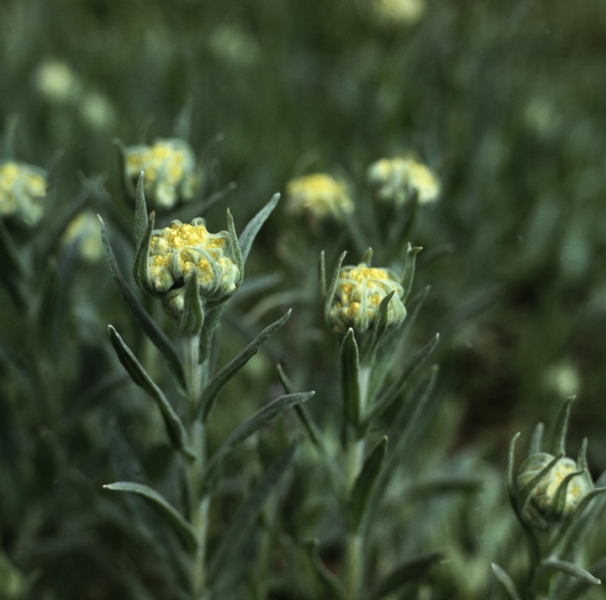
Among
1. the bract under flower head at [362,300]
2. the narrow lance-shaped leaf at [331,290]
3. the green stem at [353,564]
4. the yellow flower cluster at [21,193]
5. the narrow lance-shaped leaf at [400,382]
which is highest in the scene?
the yellow flower cluster at [21,193]

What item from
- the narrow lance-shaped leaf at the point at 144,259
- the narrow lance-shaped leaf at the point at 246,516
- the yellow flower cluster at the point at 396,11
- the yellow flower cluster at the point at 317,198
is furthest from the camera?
the yellow flower cluster at the point at 396,11

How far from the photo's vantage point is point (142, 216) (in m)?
0.99

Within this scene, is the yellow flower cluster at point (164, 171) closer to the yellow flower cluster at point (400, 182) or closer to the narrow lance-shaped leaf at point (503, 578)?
the yellow flower cluster at point (400, 182)

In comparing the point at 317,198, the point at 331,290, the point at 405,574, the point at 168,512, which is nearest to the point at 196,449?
the point at 168,512

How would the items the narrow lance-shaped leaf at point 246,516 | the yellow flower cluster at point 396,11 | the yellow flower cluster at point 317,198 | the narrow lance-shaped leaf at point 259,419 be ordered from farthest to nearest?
the yellow flower cluster at point 396,11
the yellow flower cluster at point 317,198
the narrow lance-shaped leaf at point 246,516
the narrow lance-shaped leaf at point 259,419

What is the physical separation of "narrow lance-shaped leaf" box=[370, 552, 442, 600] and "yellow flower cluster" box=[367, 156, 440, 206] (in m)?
0.72

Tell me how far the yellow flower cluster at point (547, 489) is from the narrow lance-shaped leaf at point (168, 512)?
526mm

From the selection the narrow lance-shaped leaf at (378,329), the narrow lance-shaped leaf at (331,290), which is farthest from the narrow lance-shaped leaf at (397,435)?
the narrow lance-shaped leaf at (331,290)

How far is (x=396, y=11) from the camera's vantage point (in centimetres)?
275

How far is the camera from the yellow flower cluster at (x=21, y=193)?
146cm

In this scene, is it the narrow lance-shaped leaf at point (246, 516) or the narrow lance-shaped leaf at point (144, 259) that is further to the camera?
the narrow lance-shaped leaf at point (246, 516)

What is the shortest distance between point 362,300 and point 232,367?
24cm

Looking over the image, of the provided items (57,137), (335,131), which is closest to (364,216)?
(57,137)

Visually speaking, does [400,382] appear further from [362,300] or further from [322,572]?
[322,572]
